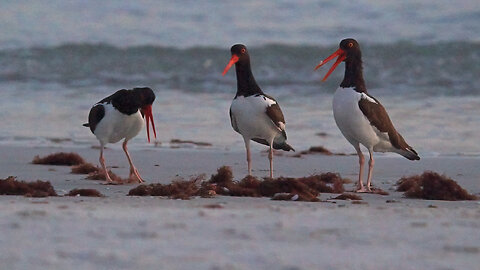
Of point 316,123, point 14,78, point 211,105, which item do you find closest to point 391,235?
point 316,123

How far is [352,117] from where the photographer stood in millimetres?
8086

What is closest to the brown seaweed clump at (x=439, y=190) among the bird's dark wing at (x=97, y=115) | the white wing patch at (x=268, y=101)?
the white wing patch at (x=268, y=101)

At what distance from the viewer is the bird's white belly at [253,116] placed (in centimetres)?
864

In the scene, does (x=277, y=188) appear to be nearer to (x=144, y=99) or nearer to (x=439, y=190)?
(x=439, y=190)

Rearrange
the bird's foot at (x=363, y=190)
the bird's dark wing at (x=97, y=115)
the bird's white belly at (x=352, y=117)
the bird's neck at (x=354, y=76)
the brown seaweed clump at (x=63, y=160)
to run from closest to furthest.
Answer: the bird's foot at (x=363, y=190) < the bird's white belly at (x=352, y=117) < the bird's neck at (x=354, y=76) < the bird's dark wing at (x=97, y=115) < the brown seaweed clump at (x=63, y=160)

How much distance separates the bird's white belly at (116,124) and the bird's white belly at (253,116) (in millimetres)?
884

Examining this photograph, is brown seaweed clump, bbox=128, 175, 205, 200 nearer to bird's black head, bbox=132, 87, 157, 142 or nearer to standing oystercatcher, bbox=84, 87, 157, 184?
standing oystercatcher, bbox=84, 87, 157, 184

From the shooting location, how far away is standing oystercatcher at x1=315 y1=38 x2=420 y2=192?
26.6 ft

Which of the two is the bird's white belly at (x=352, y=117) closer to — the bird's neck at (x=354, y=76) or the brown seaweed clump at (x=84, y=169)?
the bird's neck at (x=354, y=76)

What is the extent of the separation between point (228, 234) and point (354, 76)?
418cm

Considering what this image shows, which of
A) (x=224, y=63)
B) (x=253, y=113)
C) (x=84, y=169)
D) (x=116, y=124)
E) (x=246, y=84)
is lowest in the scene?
(x=84, y=169)

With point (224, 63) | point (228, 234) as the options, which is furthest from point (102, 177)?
point (224, 63)

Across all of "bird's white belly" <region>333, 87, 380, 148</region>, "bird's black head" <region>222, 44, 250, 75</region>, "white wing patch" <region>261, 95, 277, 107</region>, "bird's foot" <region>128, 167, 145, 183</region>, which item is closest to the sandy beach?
"bird's white belly" <region>333, 87, 380, 148</region>

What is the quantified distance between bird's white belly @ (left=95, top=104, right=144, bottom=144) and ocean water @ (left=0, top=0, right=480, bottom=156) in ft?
7.94
